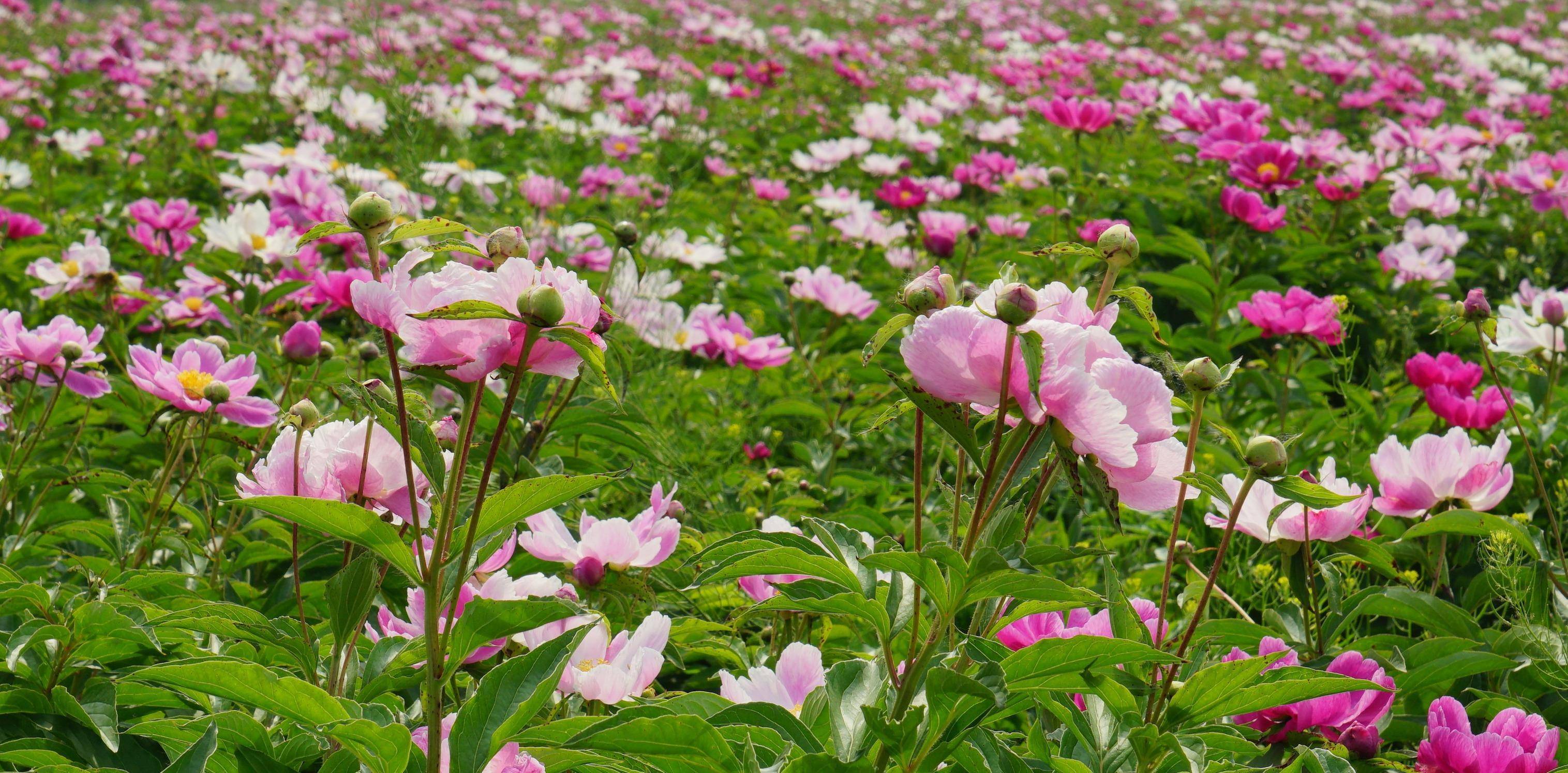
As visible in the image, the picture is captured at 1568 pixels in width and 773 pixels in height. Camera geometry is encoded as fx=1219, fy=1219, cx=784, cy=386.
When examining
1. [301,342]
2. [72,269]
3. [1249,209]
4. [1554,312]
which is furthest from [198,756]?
[1249,209]

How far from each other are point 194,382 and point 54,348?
0.21 meters

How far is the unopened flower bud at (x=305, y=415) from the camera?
0.99m

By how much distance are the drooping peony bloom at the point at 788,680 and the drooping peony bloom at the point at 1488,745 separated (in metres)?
0.56

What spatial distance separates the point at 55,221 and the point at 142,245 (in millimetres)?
→ 524

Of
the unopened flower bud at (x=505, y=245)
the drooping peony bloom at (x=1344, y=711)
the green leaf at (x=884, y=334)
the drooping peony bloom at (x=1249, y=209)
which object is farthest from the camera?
the drooping peony bloom at (x=1249, y=209)

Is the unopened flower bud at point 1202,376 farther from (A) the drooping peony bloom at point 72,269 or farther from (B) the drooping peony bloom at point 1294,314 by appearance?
(A) the drooping peony bloom at point 72,269

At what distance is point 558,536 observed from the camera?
1.25 metres

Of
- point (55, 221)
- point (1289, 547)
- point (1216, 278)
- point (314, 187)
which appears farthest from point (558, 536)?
point (55, 221)

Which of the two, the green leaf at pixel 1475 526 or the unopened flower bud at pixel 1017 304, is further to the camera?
the green leaf at pixel 1475 526

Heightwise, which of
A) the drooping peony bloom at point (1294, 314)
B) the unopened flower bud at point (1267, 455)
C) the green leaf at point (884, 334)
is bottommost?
the drooping peony bloom at point (1294, 314)

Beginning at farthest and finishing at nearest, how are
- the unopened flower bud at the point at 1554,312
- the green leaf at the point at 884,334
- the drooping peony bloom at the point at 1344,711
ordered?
1. the unopened flower bud at the point at 1554,312
2. the drooping peony bloom at the point at 1344,711
3. the green leaf at the point at 884,334

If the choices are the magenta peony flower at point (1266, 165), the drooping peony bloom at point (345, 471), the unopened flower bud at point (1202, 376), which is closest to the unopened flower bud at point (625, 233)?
the drooping peony bloom at point (345, 471)

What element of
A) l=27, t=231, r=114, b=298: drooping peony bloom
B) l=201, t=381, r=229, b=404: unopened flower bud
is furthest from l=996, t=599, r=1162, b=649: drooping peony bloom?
l=27, t=231, r=114, b=298: drooping peony bloom

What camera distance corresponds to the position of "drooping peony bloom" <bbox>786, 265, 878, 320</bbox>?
8.46 ft
